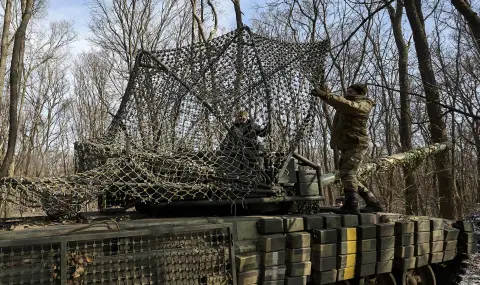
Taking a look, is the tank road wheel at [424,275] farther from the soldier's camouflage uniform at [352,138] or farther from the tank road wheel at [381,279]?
the soldier's camouflage uniform at [352,138]

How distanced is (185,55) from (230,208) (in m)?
2.07

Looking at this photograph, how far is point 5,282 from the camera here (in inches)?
125

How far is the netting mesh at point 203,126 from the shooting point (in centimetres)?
443

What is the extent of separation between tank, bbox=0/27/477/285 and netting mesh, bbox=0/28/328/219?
0.05 ft

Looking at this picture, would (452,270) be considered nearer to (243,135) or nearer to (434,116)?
(243,135)

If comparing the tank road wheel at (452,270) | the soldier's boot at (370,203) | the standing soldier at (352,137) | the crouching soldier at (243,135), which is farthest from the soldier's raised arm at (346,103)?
the tank road wheel at (452,270)

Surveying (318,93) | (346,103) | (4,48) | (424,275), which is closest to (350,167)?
(346,103)

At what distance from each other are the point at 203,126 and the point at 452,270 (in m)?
4.02

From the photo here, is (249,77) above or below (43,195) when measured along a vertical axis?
above

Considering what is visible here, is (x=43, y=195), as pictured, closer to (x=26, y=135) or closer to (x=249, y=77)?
(x=249, y=77)

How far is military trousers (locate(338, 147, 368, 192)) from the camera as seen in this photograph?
17.7 ft

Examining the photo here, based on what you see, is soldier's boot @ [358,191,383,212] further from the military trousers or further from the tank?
the military trousers

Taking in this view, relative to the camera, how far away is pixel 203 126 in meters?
5.11

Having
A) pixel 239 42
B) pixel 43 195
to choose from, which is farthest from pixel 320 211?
pixel 43 195
